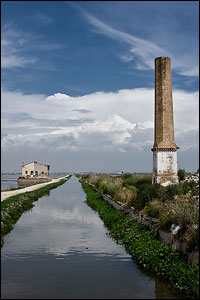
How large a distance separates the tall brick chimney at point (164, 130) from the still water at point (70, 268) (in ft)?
27.7

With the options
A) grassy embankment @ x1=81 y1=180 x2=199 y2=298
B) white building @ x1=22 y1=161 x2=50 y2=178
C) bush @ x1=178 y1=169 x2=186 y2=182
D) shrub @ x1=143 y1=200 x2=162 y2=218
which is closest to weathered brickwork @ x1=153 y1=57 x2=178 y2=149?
bush @ x1=178 y1=169 x2=186 y2=182

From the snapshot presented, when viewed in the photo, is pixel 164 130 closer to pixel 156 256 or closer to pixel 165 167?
pixel 165 167

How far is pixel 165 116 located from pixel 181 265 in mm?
15273

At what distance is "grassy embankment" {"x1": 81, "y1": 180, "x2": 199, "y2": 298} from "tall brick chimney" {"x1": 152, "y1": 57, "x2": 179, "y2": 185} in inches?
331

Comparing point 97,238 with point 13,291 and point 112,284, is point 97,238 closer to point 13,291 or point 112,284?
point 112,284

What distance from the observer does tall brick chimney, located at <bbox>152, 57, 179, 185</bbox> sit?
21.9m

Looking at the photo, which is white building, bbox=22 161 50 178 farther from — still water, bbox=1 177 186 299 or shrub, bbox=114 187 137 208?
still water, bbox=1 177 186 299

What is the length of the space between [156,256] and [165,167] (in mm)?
13008

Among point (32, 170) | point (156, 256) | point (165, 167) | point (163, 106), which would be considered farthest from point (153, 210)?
point (32, 170)

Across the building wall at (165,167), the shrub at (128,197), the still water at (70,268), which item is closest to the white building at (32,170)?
the building wall at (165,167)

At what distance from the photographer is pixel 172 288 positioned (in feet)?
25.6

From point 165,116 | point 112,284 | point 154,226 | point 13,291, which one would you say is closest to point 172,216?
point 154,226

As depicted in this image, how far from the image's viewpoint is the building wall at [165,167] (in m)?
21.8

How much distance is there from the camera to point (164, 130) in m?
22.2
